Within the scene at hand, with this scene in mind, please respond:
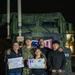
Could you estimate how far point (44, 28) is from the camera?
11188mm

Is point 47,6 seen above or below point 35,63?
above

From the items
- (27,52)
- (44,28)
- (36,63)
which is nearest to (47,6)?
(44,28)

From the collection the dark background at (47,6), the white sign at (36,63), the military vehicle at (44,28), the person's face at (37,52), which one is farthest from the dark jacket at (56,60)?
the dark background at (47,6)

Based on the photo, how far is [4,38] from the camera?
11562 mm

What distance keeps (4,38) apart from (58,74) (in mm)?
3688

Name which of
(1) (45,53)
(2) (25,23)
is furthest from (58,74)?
(2) (25,23)

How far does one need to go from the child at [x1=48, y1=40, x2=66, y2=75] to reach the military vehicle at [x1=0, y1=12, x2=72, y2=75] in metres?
2.18

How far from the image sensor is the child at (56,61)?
8.49 metres

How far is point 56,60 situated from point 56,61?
3 cm

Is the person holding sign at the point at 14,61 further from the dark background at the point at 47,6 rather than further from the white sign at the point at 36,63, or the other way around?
the dark background at the point at 47,6

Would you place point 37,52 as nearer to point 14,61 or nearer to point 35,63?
point 35,63

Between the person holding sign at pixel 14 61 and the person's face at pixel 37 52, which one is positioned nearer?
the person's face at pixel 37 52

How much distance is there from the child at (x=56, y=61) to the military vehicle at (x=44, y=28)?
218 centimetres

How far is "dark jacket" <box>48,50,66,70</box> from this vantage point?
8500 mm
